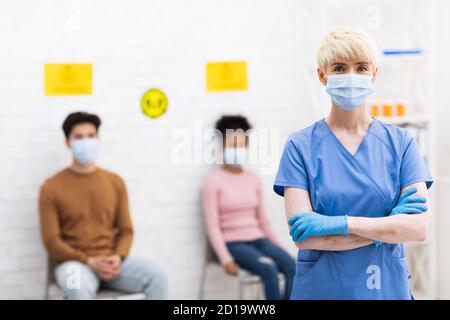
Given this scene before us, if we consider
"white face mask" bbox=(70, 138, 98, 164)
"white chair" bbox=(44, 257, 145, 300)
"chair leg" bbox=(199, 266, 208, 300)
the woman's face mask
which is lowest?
"chair leg" bbox=(199, 266, 208, 300)

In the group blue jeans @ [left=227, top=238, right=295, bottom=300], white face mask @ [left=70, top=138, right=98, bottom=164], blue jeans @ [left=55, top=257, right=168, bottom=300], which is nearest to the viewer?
blue jeans @ [left=55, top=257, right=168, bottom=300]

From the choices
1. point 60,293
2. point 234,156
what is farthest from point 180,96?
point 60,293

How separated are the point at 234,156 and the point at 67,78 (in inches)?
34.6

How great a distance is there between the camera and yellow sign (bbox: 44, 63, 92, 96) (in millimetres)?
3150

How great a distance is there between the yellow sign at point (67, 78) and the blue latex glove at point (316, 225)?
A: 184 cm

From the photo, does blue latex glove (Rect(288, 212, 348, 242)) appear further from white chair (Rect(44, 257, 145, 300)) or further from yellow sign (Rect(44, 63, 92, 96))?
yellow sign (Rect(44, 63, 92, 96))

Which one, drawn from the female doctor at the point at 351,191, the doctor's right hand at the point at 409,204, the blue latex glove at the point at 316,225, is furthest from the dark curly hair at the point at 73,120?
the doctor's right hand at the point at 409,204

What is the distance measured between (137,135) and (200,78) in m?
0.43

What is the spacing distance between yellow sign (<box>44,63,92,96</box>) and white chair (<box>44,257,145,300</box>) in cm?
76

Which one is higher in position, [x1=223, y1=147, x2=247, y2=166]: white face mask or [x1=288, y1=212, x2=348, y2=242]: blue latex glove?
[x1=223, y1=147, x2=247, y2=166]: white face mask

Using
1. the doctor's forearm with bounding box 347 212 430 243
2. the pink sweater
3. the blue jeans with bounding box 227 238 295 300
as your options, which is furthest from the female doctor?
the pink sweater

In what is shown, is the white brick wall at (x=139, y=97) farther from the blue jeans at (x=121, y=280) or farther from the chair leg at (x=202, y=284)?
the blue jeans at (x=121, y=280)

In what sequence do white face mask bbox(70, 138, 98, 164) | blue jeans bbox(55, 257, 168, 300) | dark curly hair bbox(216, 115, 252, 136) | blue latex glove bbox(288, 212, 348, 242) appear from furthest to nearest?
1. dark curly hair bbox(216, 115, 252, 136)
2. white face mask bbox(70, 138, 98, 164)
3. blue jeans bbox(55, 257, 168, 300)
4. blue latex glove bbox(288, 212, 348, 242)

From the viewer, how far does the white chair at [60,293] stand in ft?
9.95
